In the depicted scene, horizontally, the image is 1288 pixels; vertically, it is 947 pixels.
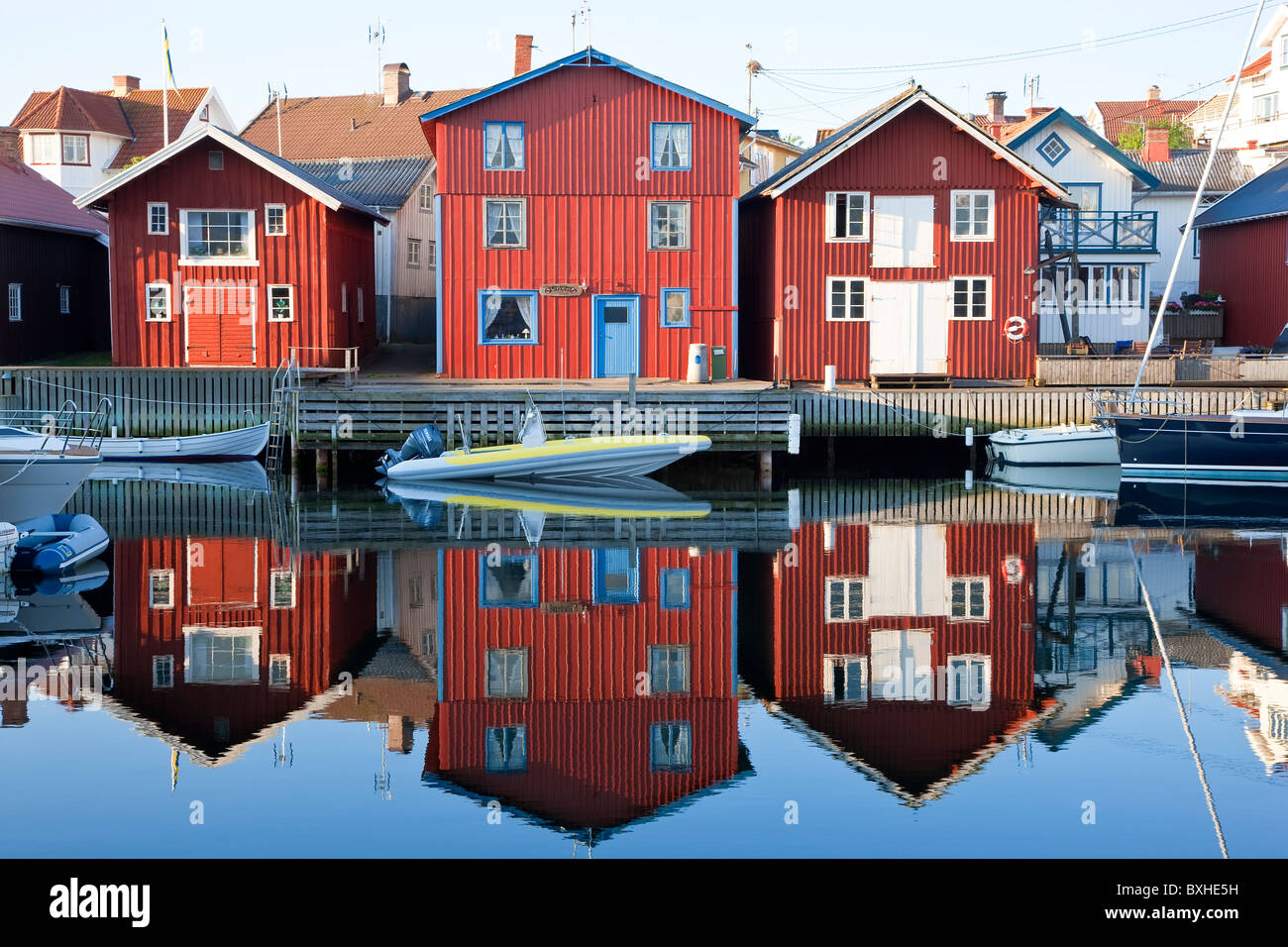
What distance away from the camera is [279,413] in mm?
35594

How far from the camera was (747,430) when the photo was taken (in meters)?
34.7

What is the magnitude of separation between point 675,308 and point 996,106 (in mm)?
22088

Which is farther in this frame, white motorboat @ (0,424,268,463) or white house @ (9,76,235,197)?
white house @ (9,76,235,197)

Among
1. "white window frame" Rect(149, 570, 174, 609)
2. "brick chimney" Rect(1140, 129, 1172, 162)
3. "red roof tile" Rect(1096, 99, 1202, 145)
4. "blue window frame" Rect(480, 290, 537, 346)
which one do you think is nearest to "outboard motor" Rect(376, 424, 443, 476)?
"blue window frame" Rect(480, 290, 537, 346)

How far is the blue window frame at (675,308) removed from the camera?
3831 cm

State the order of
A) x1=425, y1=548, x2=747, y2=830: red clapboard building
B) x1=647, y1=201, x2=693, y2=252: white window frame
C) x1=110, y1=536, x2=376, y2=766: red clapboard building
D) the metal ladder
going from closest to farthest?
x1=425, y1=548, x2=747, y2=830: red clapboard building, x1=110, y1=536, x2=376, y2=766: red clapboard building, the metal ladder, x1=647, y1=201, x2=693, y2=252: white window frame

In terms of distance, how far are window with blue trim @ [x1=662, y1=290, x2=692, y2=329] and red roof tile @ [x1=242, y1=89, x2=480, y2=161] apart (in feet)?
55.6

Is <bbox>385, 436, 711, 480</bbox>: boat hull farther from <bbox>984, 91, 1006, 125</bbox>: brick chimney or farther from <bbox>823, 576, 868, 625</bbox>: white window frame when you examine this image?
<bbox>984, 91, 1006, 125</bbox>: brick chimney

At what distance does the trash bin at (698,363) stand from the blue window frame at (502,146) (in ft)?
20.6

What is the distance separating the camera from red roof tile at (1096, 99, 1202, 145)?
91375 millimetres

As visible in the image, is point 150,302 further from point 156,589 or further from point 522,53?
point 156,589

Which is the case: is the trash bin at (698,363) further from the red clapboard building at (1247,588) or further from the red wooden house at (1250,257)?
the red wooden house at (1250,257)

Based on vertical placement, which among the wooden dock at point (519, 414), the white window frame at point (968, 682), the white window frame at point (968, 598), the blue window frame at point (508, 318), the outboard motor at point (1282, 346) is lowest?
the white window frame at point (968, 682)

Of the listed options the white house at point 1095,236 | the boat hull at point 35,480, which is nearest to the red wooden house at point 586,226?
the white house at point 1095,236
